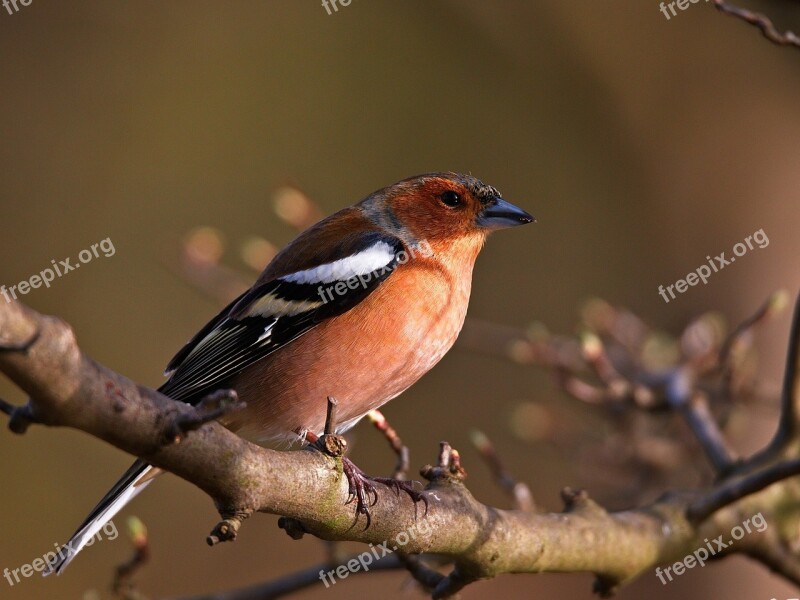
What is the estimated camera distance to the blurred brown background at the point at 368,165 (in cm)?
703

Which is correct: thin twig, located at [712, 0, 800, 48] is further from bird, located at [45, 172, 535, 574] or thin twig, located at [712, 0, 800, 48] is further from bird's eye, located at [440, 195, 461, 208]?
bird's eye, located at [440, 195, 461, 208]

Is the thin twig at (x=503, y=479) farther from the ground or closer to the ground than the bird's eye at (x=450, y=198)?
closer to the ground

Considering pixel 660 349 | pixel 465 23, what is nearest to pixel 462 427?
pixel 660 349

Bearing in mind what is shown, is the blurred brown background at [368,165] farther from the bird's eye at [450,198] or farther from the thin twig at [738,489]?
the thin twig at [738,489]

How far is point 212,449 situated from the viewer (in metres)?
2.30

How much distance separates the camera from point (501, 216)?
4.32 metres

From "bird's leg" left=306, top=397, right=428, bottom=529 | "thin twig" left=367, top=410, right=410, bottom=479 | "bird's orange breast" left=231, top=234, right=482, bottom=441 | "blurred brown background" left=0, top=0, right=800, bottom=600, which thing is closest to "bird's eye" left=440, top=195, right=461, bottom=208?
"bird's orange breast" left=231, top=234, right=482, bottom=441

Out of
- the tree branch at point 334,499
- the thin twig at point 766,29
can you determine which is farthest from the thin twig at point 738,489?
the thin twig at point 766,29

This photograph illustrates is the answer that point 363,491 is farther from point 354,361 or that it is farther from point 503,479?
point 503,479

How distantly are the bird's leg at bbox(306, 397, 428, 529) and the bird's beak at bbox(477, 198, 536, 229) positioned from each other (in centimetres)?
154

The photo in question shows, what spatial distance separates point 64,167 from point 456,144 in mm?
3510

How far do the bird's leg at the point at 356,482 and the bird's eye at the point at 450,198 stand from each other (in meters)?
1.61

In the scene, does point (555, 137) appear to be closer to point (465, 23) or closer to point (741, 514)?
point (465, 23)

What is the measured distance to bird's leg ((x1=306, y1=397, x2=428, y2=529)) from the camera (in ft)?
8.89
